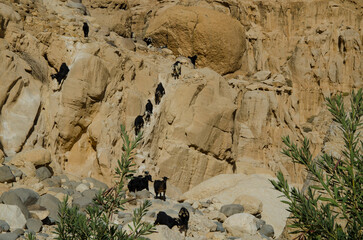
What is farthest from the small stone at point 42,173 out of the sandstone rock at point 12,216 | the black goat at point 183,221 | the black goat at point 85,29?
the black goat at point 85,29

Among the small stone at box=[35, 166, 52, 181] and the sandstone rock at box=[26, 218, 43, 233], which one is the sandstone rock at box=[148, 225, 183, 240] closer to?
the sandstone rock at box=[26, 218, 43, 233]

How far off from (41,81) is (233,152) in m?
9.91

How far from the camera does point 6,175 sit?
34.0ft

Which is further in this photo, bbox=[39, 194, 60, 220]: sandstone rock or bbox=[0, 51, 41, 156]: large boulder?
bbox=[0, 51, 41, 156]: large boulder

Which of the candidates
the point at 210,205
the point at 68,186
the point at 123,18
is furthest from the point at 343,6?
the point at 68,186

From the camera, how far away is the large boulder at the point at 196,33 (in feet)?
94.9

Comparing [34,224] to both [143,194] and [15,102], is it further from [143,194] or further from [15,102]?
[15,102]

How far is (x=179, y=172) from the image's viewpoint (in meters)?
17.2

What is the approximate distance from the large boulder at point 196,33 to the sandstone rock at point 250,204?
17.7 m

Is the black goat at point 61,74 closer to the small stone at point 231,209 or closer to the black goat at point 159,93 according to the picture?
the black goat at point 159,93

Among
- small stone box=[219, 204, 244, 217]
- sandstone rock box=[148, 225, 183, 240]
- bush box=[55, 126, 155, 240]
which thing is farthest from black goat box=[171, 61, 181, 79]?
bush box=[55, 126, 155, 240]

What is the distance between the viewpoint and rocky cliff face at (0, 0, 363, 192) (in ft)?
47.3

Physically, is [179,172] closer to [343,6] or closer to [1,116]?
[1,116]

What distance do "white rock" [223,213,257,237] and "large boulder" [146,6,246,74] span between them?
19.5 meters
